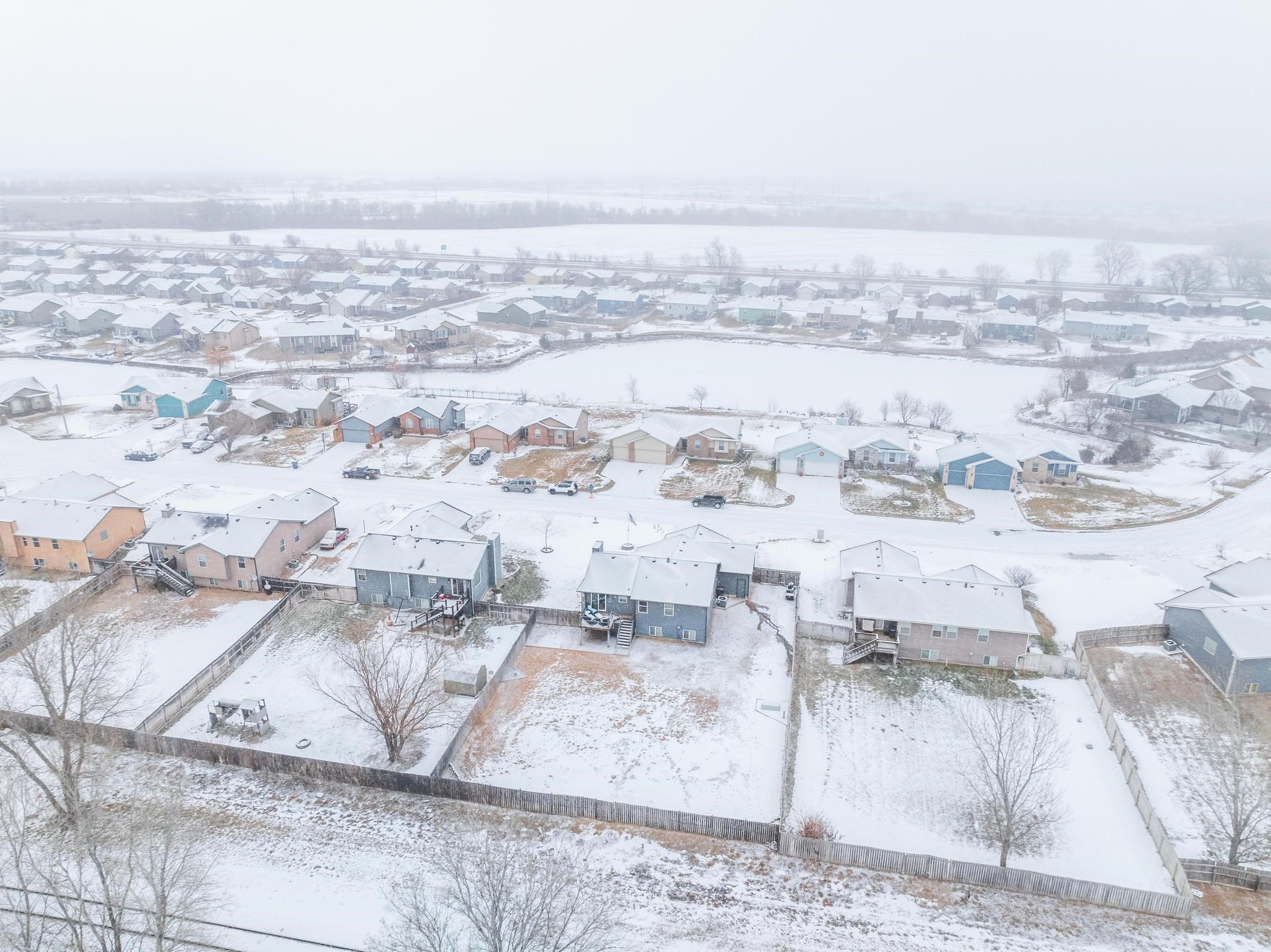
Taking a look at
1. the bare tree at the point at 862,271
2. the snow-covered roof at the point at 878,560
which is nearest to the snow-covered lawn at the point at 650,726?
the snow-covered roof at the point at 878,560

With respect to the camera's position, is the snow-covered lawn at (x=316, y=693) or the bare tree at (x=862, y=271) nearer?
the snow-covered lawn at (x=316, y=693)

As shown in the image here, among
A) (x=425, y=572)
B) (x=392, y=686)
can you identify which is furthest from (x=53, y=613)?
(x=392, y=686)

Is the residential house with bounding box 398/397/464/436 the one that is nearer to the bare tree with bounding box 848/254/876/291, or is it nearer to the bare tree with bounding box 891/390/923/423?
the bare tree with bounding box 891/390/923/423

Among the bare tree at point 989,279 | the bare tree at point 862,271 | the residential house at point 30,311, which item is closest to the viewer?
the residential house at point 30,311

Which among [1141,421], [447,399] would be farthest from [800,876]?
[1141,421]

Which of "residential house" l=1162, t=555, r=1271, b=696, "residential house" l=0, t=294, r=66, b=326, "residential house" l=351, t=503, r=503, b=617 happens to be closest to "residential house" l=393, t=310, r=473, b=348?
"residential house" l=0, t=294, r=66, b=326

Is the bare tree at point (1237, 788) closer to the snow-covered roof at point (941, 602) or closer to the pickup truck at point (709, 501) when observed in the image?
the snow-covered roof at point (941, 602)
